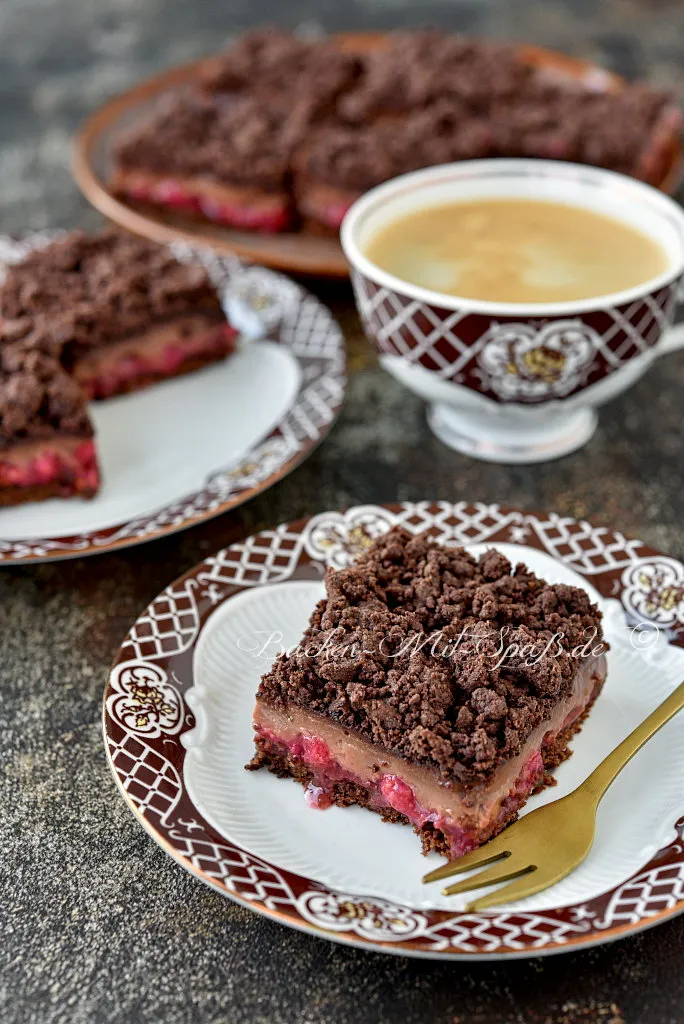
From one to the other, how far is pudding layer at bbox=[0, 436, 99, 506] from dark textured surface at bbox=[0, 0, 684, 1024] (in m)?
0.23

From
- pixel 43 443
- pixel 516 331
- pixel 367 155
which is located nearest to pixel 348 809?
pixel 516 331

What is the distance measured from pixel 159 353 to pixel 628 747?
5.94 ft

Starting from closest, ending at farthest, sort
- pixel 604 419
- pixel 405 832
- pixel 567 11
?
pixel 405 832
pixel 604 419
pixel 567 11

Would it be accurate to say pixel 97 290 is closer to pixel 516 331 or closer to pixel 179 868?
pixel 516 331

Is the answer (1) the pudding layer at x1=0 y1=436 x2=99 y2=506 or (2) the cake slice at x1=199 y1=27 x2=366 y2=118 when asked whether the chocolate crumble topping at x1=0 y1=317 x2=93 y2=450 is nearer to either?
(1) the pudding layer at x1=0 y1=436 x2=99 y2=506

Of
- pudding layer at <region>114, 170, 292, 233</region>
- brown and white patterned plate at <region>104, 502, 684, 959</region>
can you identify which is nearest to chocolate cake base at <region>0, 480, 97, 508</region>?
brown and white patterned plate at <region>104, 502, 684, 959</region>

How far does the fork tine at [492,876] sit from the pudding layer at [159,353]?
1812 mm

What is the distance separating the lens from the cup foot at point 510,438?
105 inches

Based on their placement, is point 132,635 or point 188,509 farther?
point 188,509

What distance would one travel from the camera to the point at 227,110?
390 centimetres

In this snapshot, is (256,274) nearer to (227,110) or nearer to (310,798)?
(227,110)

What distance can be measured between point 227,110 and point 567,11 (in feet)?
7.46

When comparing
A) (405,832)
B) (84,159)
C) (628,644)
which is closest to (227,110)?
(84,159)

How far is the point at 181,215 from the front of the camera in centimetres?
367
